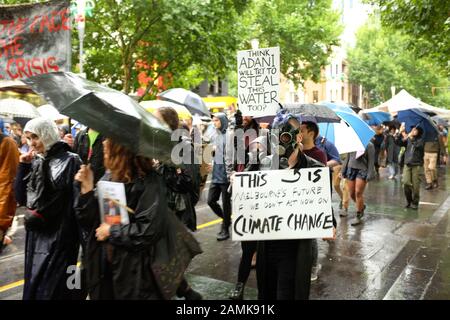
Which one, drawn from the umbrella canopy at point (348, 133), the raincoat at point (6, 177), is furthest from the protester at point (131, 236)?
the umbrella canopy at point (348, 133)

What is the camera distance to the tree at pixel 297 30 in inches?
1090

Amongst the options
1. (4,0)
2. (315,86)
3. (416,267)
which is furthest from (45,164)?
(315,86)

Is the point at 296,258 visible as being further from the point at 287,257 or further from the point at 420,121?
the point at 420,121

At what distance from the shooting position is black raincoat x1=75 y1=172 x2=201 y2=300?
8.50 feet

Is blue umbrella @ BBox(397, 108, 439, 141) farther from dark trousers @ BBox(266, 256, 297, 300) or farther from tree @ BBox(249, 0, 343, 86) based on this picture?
tree @ BBox(249, 0, 343, 86)

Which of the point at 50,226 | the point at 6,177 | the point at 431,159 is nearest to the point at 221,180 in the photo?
the point at 6,177

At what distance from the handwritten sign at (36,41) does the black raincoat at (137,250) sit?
2.11 meters

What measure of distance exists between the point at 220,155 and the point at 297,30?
23.0 metres

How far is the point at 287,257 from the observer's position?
133 inches

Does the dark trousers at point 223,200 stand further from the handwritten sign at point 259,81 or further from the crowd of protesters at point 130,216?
the handwritten sign at point 259,81

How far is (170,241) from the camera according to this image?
275 centimetres

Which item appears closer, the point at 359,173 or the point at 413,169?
the point at 359,173

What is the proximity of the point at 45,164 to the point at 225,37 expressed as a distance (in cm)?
1206
